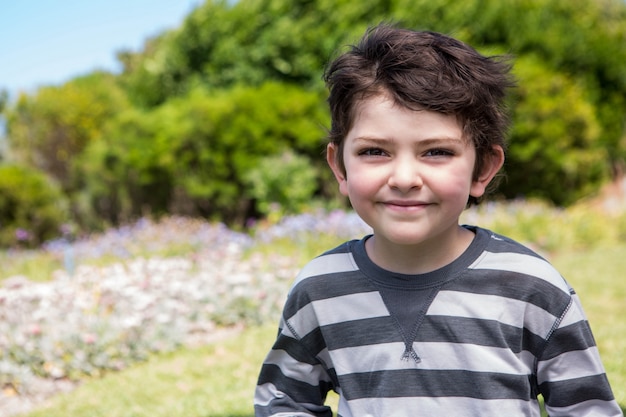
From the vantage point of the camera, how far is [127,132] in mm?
12984

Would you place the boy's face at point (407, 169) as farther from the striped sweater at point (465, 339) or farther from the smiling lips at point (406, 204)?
the striped sweater at point (465, 339)

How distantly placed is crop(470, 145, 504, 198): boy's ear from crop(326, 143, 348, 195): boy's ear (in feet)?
1.00

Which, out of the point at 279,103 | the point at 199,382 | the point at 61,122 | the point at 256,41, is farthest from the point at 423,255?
the point at 61,122

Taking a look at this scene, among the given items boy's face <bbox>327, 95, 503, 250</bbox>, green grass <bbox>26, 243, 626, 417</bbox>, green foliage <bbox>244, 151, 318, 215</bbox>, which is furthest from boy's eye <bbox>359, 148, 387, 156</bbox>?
green foliage <bbox>244, 151, 318, 215</bbox>

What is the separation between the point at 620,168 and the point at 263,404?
17.2m

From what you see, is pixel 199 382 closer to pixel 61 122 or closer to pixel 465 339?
pixel 465 339

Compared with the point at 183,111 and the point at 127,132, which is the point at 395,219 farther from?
the point at 127,132

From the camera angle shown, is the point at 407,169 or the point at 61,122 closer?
the point at 407,169

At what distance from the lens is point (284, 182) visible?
11125mm

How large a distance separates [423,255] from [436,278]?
0.20 ft

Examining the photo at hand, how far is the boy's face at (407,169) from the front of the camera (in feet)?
4.73

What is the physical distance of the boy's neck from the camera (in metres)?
1.56

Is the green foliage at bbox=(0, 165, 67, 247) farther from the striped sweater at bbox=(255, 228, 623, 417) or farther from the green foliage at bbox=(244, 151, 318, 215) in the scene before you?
the striped sweater at bbox=(255, 228, 623, 417)

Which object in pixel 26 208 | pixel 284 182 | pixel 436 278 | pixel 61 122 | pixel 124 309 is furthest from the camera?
pixel 61 122
